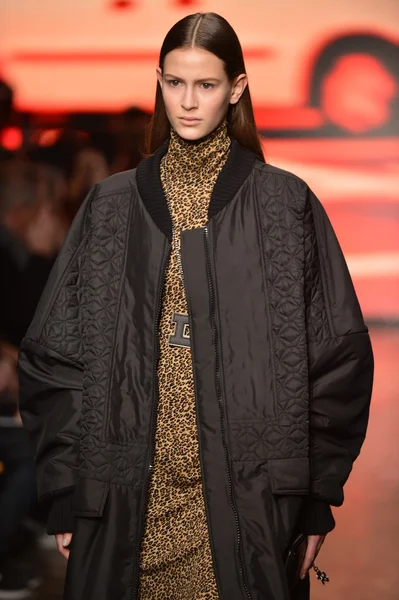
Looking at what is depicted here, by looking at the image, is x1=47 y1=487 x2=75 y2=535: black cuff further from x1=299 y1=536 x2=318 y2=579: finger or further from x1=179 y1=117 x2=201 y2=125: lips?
x1=179 y1=117 x2=201 y2=125: lips

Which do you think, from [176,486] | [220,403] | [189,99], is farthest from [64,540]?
[189,99]

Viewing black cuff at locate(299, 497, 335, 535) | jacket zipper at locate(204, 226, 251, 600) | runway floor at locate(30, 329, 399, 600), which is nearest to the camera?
jacket zipper at locate(204, 226, 251, 600)

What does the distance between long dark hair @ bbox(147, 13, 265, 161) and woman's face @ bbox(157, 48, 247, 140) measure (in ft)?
Answer: 0.05

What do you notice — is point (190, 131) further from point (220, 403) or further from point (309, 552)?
point (309, 552)

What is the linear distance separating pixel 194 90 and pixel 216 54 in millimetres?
69

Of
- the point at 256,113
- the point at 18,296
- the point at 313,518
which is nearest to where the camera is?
the point at 313,518

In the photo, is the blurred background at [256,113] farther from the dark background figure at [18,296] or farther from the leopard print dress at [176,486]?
the leopard print dress at [176,486]

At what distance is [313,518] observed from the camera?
1895 millimetres

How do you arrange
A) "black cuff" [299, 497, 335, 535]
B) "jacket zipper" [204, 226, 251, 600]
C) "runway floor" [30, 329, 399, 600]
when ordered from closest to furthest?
1. "jacket zipper" [204, 226, 251, 600]
2. "black cuff" [299, 497, 335, 535]
3. "runway floor" [30, 329, 399, 600]

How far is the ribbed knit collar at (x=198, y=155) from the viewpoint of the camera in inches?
75.0

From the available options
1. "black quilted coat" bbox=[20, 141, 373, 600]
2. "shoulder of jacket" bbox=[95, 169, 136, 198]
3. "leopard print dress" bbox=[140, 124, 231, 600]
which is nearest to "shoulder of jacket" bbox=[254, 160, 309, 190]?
"black quilted coat" bbox=[20, 141, 373, 600]

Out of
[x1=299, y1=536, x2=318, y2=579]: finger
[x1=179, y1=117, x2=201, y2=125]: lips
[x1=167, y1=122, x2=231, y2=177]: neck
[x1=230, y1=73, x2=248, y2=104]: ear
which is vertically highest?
[x1=230, y1=73, x2=248, y2=104]: ear

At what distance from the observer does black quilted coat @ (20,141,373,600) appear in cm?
179

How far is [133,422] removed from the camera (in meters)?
1.81
